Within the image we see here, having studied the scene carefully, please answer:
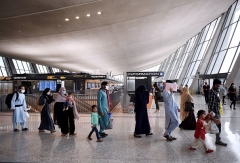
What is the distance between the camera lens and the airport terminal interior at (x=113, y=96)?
5.41 m

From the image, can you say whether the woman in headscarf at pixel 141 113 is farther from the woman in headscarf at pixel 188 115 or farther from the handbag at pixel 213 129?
the handbag at pixel 213 129

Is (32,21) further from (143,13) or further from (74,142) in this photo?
(74,142)

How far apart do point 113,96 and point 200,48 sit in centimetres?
2142

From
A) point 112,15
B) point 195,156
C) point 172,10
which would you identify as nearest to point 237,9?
point 172,10

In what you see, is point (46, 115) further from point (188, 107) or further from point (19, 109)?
point (188, 107)

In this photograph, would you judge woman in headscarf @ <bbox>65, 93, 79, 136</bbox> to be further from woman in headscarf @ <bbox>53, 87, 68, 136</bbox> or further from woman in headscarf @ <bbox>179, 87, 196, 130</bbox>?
woman in headscarf @ <bbox>179, 87, 196, 130</bbox>

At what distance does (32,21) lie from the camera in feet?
50.0

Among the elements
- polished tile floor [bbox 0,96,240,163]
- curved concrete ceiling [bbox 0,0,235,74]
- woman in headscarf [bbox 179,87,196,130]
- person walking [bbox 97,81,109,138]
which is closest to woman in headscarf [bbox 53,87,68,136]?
polished tile floor [bbox 0,96,240,163]

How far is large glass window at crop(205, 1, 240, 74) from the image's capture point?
72.0 ft

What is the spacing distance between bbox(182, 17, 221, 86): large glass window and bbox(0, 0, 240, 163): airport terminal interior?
21cm

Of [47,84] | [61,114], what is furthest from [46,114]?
[47,84]

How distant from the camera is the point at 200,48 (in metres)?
34.0

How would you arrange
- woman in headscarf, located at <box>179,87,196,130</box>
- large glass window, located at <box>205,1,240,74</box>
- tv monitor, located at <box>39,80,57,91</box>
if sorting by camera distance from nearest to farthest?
woman in headscarf, located at <box>179,87,196,130</box> → large glass window, located at <box>205,1,240,74</box> → tv monitor, located at <box>39,80,57,91</box>

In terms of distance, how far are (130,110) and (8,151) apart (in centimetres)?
865
